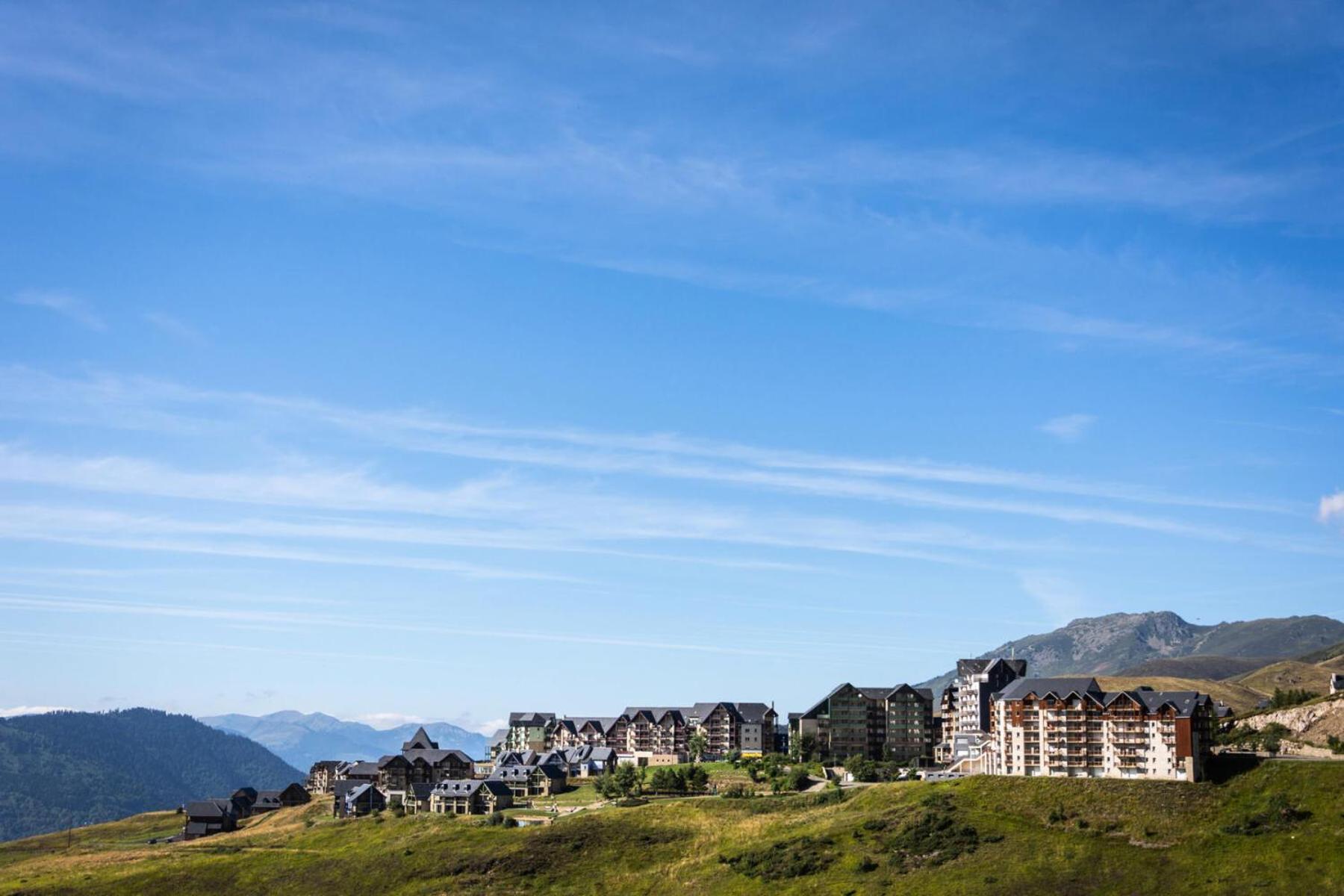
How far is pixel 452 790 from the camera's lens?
574 feet

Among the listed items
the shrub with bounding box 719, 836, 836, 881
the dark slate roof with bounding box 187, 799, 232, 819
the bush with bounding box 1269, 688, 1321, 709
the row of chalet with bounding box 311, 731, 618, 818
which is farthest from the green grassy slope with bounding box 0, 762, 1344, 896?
the bush with bounding box 1269, 688, 1321, 709

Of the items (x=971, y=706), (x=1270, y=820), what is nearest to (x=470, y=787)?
(x=971, y=706)

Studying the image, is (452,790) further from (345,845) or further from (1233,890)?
(1233,890)

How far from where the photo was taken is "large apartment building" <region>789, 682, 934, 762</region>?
183 metres

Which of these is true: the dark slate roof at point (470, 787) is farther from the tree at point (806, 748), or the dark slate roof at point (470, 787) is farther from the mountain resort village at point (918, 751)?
the tree at point (806, 748)

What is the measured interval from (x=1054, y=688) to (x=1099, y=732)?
6.24m

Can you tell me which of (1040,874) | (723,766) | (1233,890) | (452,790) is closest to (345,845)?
(452,790)

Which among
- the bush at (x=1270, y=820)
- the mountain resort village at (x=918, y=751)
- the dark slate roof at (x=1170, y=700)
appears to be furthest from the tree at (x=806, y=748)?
the bush at (x=1270, y=820)

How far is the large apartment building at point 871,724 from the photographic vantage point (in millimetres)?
182625

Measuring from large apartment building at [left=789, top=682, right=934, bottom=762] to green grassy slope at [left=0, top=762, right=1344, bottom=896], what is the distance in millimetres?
36553

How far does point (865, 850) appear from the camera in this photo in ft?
395

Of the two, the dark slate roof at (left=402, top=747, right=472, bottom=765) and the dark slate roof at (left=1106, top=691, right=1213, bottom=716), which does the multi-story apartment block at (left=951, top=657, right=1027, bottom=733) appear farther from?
the dark slate roof at (left=402, top=747, right=472, bottom=765)

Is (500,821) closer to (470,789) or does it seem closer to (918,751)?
(470,789)

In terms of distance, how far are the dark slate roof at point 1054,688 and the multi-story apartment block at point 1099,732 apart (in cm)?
8
